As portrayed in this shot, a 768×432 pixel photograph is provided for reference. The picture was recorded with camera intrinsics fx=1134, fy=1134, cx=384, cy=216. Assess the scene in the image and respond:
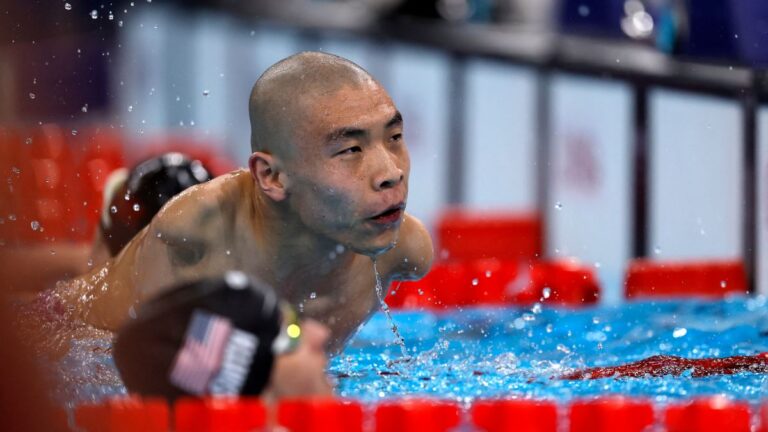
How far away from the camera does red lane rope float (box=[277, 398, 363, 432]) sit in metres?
2.01

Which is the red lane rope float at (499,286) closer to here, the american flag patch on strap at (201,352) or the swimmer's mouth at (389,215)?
the swimmer's mouth at (389,215)

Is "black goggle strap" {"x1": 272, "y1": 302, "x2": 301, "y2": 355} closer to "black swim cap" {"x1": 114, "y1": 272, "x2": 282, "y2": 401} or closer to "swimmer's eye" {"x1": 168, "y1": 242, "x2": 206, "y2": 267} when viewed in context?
"black swim cap" {"x1": 114, "y1": 272, "x2": 282, "y2": 401}

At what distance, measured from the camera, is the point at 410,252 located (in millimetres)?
3094

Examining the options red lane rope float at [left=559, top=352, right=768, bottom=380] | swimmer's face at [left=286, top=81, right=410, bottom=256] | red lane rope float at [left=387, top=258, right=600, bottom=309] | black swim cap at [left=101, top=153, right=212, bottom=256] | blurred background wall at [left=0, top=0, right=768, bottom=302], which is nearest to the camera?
→ swimmer's face at [left=286, top=81, right=410, bottom=256]

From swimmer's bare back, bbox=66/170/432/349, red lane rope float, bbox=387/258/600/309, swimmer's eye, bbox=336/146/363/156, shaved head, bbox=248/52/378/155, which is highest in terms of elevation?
shaved head, bbox=248/52/378/155

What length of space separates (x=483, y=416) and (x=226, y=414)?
0.47 m

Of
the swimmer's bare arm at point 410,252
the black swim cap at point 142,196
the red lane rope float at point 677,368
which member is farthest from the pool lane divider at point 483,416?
the black swim cap at point 142,196

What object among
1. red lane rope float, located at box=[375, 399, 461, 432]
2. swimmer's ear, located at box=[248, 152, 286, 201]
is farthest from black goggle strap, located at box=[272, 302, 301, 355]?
swimmer's ear, located at box=[248, 152, 286, 201]

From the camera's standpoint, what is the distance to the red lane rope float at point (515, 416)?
2.06m

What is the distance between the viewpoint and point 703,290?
5.48 m

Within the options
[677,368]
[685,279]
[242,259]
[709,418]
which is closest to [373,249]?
[242,259]

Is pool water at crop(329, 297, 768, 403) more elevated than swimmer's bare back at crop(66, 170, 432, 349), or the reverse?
swimmer's bare back at crop(66, 170, 432, 349)

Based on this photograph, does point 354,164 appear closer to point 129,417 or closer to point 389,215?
point 389,215

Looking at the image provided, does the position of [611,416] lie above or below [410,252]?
below
